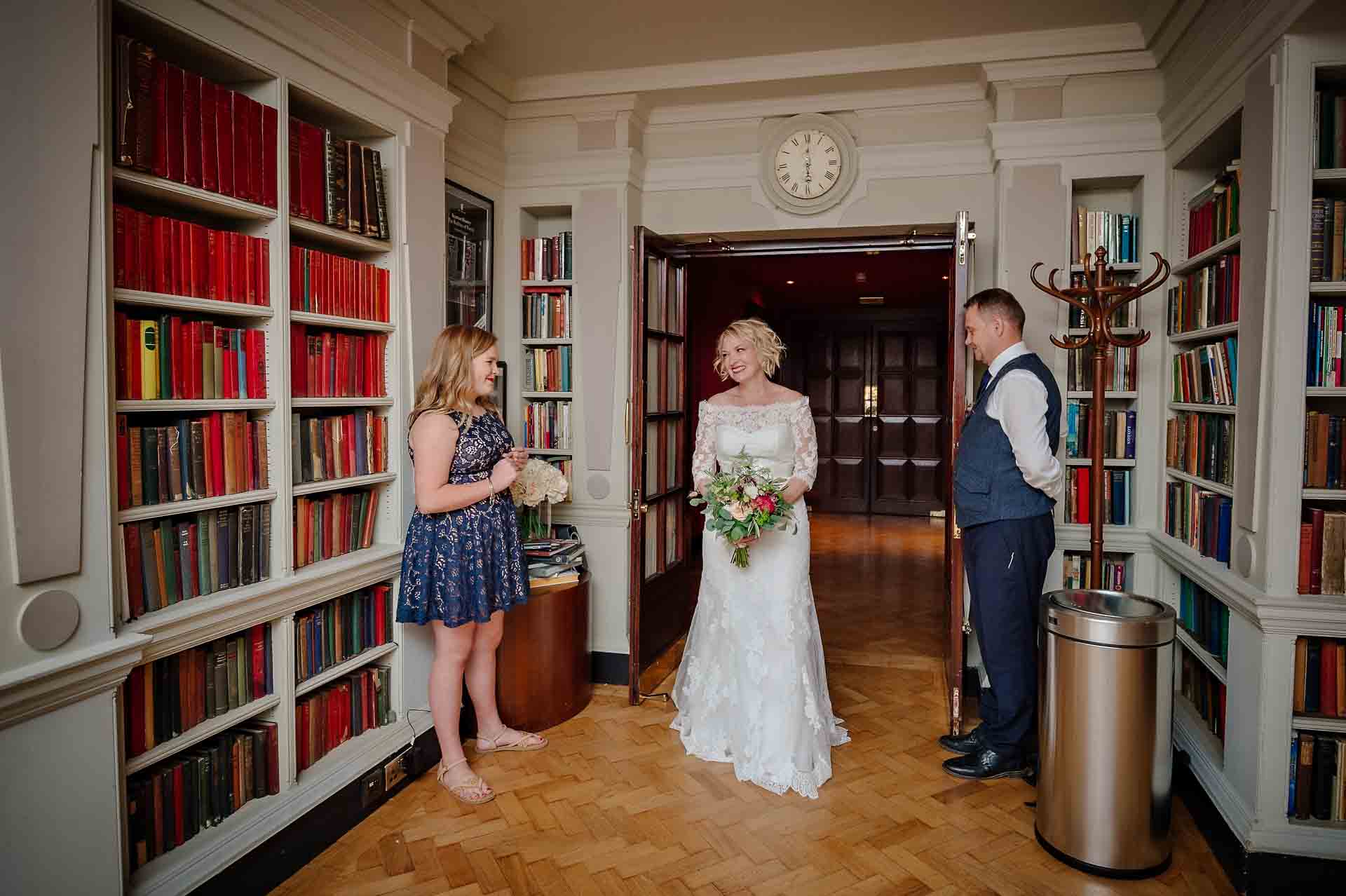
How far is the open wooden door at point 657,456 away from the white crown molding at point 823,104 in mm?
745

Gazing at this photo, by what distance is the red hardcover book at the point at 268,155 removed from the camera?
2.51 meters

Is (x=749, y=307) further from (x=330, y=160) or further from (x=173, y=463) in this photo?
(x=173, y=463)

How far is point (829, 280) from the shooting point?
852cm

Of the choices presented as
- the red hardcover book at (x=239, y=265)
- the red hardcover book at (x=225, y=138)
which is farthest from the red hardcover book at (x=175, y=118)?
the red hardcover book at (x=239, y=265)

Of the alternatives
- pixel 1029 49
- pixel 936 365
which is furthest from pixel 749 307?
pixel 1029 49

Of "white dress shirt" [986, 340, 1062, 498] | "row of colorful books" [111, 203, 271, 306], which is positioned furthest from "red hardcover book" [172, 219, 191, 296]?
"white dress shirt" [986, 340, 1062, 498]

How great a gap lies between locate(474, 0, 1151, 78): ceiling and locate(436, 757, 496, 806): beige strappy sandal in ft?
9.93

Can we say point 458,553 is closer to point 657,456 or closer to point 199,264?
point 199,264

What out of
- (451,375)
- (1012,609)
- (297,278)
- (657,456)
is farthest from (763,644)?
(297,278)

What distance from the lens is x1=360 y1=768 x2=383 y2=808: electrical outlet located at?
112 inches

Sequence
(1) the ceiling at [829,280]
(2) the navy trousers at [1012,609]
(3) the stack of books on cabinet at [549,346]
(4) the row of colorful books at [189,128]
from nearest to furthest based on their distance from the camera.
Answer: (4) the row of colorful books at [189,128] < (2) the navy trousers at [1012,609] < (3) the stack of books on cabinet at [549,346] < (1) the ceiling at [829,280]

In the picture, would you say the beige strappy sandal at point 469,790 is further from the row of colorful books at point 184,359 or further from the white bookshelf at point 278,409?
the row of colorful books at point 184,359

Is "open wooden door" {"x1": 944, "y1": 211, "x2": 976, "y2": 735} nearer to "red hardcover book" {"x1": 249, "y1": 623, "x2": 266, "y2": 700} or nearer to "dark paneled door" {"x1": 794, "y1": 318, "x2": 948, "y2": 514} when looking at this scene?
"red hardcover book" {"x1": 249, "y1": 623, "x2": 266, "y2": 700}

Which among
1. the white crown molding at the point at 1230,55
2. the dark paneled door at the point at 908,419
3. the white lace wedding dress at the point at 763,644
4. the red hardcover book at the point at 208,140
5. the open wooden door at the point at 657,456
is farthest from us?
the dark paneled door at the point at 908,419
